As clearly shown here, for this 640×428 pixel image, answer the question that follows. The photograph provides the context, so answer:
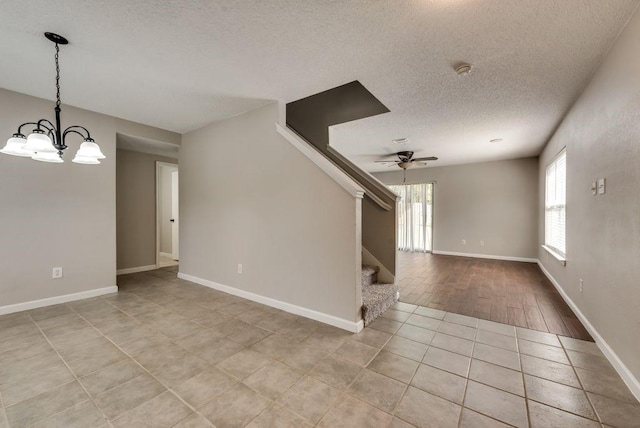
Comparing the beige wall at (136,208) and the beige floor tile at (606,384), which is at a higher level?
the beige wall at (136,208)

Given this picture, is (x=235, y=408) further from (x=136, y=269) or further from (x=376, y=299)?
(x=136, y=269)

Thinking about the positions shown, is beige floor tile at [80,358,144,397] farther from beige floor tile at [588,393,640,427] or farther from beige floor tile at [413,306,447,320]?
beige floor tile at [588,393,640,427]

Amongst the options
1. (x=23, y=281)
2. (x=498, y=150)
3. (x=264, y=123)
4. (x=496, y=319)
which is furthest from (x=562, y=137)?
(x=23, y=281)

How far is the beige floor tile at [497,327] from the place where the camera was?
2.54 metres

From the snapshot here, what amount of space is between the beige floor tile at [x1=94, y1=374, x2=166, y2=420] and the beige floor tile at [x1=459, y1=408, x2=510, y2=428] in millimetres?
1877

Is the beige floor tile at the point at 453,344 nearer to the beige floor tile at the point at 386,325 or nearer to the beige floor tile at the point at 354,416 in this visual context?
the beige floor tile at the point at 386,325

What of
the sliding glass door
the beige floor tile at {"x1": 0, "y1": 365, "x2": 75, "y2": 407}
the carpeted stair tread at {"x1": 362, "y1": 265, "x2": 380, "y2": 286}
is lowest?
the beige floor tile at {"x1": 0, "y1": 365, "x2": 75, "y2": 407}

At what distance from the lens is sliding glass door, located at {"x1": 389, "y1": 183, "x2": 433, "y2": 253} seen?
7426 millimetres

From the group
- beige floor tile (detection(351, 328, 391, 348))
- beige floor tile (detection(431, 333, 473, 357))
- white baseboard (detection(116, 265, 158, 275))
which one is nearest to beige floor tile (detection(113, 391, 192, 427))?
beige floor tile (detection(351, 328, 391, 348))

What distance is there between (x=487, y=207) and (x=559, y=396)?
5770 millimetres

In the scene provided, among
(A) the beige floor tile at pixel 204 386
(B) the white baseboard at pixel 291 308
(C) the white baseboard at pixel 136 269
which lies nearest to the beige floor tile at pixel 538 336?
(B) the white baseboard at pixel 291 308

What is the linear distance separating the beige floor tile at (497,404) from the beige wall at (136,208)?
563cm

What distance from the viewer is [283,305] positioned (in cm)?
309

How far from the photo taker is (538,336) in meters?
2.47
